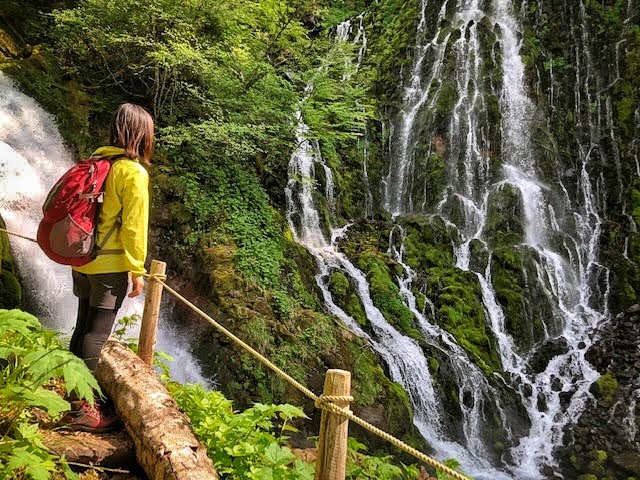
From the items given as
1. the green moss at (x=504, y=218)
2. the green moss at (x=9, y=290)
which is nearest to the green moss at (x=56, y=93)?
the green moss at (x=9, y=290)

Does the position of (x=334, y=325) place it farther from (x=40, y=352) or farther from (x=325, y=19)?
(x=325, y=19)

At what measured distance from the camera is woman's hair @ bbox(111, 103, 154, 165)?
2.79 meters

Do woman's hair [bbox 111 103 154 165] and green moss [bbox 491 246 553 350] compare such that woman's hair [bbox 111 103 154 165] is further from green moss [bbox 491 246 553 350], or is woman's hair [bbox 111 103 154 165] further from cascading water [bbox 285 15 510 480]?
green moss [bbox 491 246 553 350]

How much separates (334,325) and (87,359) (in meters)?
5.40

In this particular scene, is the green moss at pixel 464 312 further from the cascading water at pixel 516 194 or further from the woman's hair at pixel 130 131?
the woman's hair at pixel 130 131

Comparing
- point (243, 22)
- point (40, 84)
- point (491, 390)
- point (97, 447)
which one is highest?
point (243, 22)

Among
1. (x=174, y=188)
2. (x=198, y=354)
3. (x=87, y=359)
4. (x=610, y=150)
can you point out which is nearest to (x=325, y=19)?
(x=610, y=150)

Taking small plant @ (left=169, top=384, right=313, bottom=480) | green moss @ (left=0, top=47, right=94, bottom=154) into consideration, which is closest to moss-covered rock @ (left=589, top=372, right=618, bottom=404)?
small plant @ (left=169, top=384, right=313, bottom=480)

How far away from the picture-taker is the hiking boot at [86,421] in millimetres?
2732

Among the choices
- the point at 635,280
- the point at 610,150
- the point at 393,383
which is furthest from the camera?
the point at 610,150

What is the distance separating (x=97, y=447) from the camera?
2.62m

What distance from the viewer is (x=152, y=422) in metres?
2.68

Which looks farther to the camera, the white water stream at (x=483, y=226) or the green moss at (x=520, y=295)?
the green moss at (x=520, y=295)

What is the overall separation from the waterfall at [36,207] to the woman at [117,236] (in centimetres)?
366
